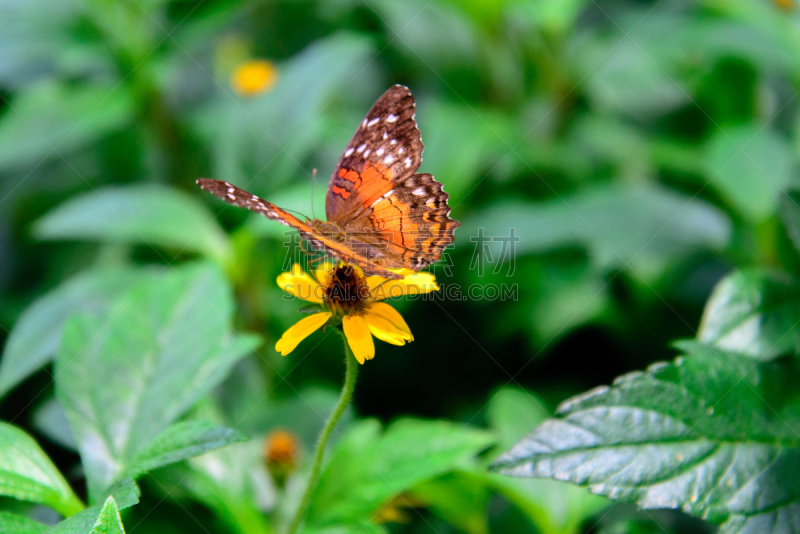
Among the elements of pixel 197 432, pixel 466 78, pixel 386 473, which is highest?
pixel 466 78

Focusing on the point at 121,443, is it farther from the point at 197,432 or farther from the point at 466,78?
the point at 466,78

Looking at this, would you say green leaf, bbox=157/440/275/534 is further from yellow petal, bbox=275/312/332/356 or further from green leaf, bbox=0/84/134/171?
green leaf, bbox=0/84/134/171

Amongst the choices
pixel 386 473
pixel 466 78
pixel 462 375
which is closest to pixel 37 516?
pixel 386 473

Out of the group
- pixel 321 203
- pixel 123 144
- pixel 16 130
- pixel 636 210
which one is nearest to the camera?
pixel 321 203

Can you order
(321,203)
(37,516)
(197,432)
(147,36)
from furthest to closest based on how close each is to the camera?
1. (147,36)
2. (321,203)
3. (37,516)
4. (197,432)

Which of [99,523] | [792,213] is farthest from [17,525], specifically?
[792,213]

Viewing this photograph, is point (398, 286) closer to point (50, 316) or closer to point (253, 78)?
point (50, 316)

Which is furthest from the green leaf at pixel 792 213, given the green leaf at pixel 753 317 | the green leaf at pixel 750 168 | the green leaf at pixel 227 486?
the green leaf at pixel 227 486

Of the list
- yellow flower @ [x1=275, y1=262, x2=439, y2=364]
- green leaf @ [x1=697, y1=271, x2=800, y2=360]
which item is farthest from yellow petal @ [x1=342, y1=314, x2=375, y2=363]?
green leaf @ [x1=697, y1=271, x2=800, y2=360]
